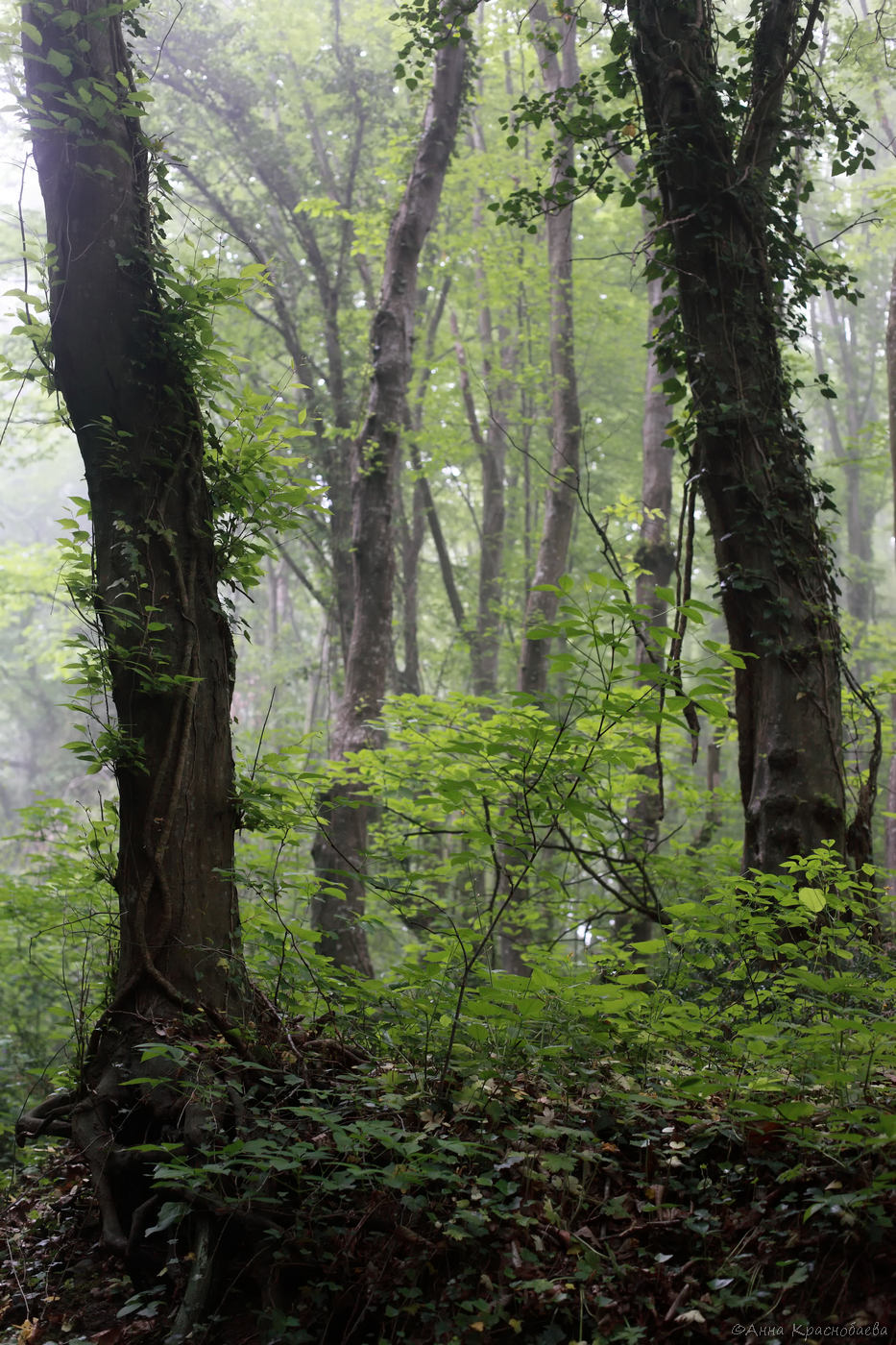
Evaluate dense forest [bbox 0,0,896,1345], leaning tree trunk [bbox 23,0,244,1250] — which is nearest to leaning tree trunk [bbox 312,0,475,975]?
dense forest [bbox 0,0,896,1345]

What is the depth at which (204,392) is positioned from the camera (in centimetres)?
405

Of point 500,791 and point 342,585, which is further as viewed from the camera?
point 342,585

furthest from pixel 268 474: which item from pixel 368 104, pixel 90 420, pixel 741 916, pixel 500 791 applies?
pixel 368 104

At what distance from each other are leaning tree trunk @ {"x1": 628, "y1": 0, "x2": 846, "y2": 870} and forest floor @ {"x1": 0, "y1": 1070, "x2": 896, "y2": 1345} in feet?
7.32

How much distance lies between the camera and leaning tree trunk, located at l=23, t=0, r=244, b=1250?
11.1 ft

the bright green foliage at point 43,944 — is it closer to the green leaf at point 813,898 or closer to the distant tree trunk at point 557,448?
the green leaf at point 813,898

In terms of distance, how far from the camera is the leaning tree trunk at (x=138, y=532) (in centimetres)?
339

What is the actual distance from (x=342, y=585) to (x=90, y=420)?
9063 millimetres

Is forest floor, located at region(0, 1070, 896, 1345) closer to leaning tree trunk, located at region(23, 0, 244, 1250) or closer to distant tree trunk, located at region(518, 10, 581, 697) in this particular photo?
leaning tree trunk, located at region(23, 0, 244, 1250)

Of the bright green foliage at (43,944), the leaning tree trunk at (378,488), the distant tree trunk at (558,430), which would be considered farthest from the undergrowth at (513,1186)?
the distant tree trunk at (558,430)

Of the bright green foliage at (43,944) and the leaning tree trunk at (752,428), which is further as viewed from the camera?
the leaning tree trunk at (752,428)

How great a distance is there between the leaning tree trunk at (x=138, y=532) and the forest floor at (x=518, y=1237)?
790 millimetres

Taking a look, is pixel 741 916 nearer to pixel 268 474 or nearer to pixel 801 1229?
pixel 801 1229

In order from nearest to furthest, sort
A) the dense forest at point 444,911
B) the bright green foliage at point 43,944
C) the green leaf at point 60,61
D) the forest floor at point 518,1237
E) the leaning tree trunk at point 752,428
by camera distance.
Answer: the forest floor at point 518,1237
the dense forest at point 444,911
the green leaf at point 60,61
the bright green foliage at point 43,944
the leaning tree trunk at point 752,428
